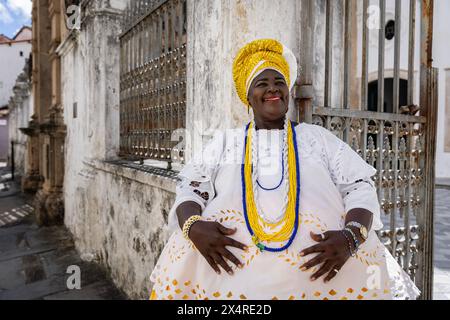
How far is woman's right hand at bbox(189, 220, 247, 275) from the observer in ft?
5.16

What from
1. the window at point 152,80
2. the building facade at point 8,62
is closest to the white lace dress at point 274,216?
the window at point 152,80

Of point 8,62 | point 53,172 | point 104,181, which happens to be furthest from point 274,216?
point 8,62

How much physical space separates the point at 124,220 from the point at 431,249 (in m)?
2.75

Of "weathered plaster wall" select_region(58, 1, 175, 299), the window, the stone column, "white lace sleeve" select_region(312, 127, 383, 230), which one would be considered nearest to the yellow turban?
"white lace sleeve" select_region(312, 127, 383, 230)

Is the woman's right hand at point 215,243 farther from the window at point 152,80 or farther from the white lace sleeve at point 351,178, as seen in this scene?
the window at point 152,80

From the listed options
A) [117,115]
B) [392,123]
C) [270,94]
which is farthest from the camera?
[117,115]

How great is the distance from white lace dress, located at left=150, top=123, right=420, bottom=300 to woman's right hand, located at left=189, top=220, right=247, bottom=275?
35 millimetres

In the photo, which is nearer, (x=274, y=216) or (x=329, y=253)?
(x=329, y=253)

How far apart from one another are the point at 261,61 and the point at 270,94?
16 cm

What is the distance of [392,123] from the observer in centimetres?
293

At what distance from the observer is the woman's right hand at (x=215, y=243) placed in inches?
61.9

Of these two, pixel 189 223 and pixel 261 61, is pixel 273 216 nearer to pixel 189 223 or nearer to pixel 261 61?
pixel 189 223

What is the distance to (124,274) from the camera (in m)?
3.85
